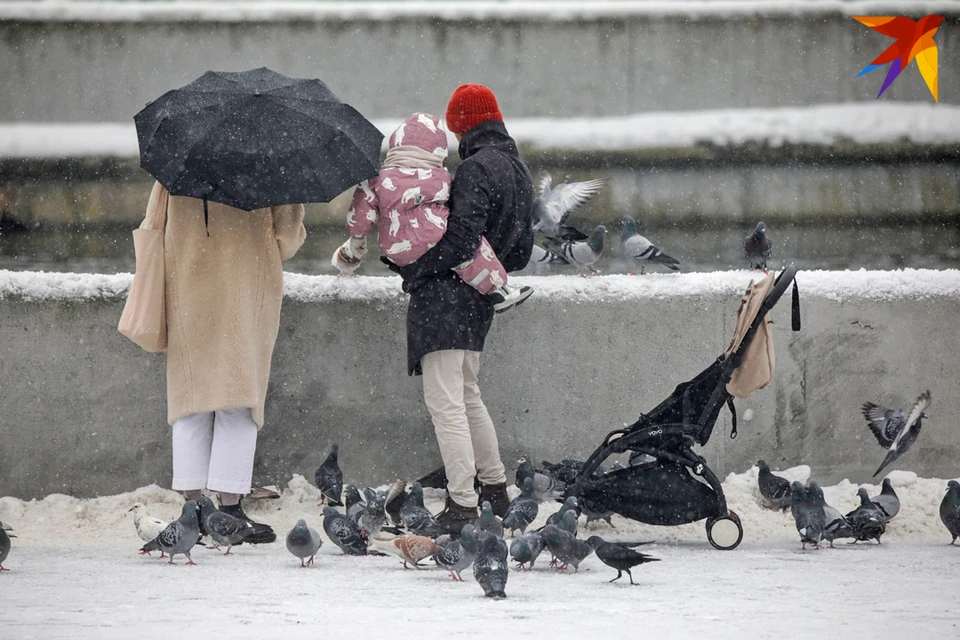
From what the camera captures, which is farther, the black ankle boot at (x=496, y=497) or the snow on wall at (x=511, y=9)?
the snow on wall at (x=511, y=9)

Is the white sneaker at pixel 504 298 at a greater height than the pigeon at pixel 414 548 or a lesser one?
greater

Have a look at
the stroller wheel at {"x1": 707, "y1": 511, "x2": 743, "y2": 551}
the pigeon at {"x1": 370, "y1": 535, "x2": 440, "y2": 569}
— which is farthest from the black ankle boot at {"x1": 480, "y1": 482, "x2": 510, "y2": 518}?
the stroller wheel at {"x1": 707, "y1": 511, "x2": 743, "y2": 551}

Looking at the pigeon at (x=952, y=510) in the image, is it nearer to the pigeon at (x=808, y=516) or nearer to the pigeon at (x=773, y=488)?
the pigeon at (x=808, y=516)

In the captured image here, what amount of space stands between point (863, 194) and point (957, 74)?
1164mm

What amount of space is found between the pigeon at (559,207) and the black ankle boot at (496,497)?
1.81 metres

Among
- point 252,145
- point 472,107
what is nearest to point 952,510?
point 472,107

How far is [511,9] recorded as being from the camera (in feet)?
28.8

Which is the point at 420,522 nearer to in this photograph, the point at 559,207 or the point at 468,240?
the point at 468,240

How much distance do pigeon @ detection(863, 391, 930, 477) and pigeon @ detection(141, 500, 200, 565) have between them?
3.63 metres

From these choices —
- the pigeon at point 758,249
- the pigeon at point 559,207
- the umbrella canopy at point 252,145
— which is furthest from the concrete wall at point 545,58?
the umbrella canopy at point 252,145

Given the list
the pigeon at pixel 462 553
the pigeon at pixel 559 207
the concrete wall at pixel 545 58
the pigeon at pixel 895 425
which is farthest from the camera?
the concrete wall at pixel 545 58

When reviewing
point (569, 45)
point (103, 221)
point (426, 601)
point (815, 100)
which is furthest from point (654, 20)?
point (426, 601)

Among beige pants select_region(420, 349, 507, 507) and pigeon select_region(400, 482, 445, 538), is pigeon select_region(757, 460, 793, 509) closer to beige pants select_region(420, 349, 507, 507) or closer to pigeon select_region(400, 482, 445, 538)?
beige pants select_region(420, 349, 507, 507)

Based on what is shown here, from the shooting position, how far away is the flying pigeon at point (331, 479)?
653 centimetres
